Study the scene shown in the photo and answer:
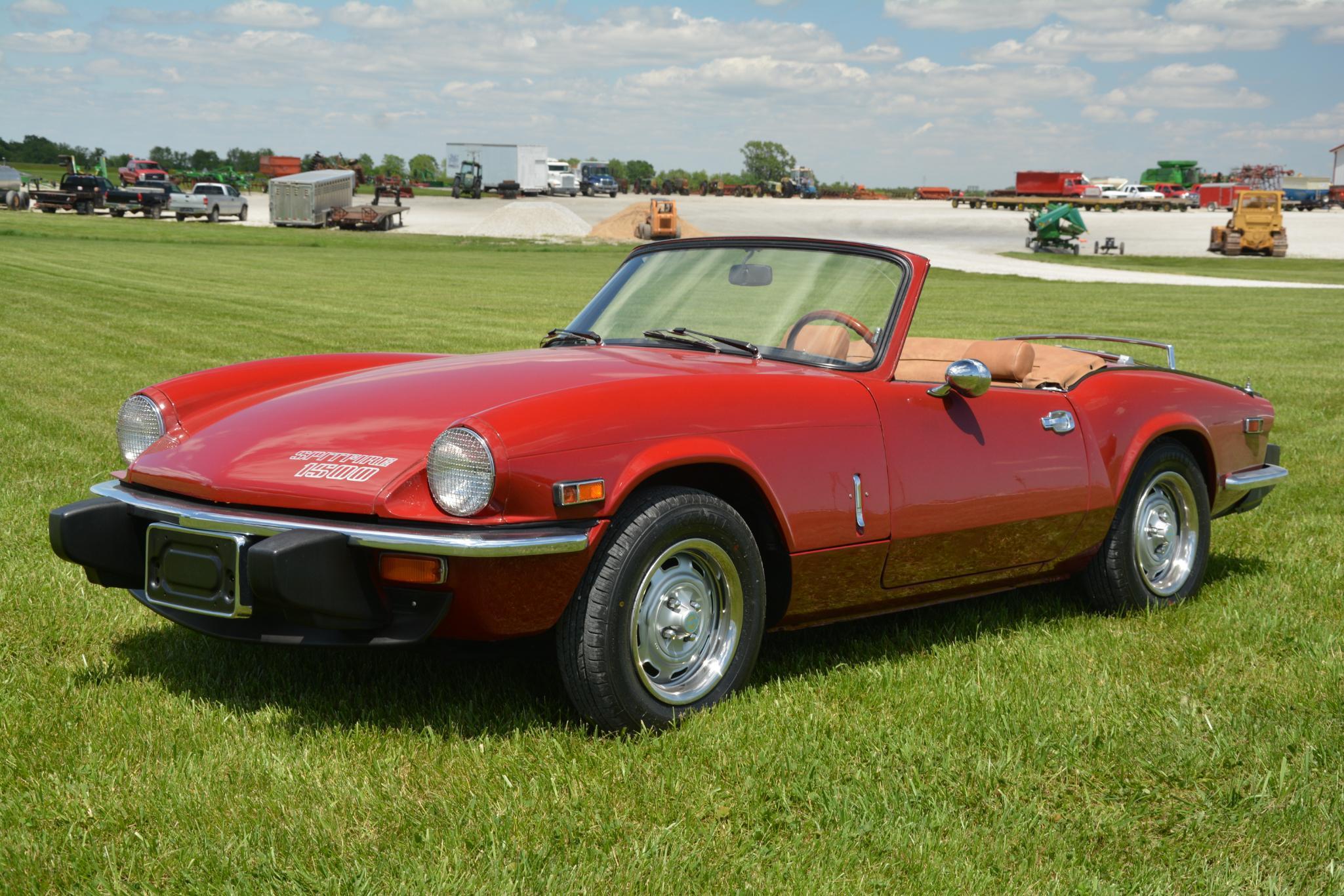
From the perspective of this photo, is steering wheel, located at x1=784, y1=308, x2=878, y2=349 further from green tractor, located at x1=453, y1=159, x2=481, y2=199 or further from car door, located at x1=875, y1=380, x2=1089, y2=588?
green tractor, located at x1=453, y1=159, x2=481, y2=199

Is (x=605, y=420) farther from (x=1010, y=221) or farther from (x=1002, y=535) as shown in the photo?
(x=1010, y=221)

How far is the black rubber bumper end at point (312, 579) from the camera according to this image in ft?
10.2

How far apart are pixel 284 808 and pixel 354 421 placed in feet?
3.80

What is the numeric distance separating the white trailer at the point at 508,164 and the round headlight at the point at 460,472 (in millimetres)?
75683

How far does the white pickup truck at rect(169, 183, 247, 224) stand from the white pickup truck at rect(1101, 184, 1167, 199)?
168 ft

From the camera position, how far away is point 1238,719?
3771 millimetres

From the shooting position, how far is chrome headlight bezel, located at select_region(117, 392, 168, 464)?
4223 mm

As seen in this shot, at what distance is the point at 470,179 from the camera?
77.9m

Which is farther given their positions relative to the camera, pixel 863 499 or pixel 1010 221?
pixel 1010 221

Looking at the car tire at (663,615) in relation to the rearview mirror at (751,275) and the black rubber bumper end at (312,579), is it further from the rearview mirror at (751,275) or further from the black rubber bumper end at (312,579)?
the rearview mirror at (751,275)

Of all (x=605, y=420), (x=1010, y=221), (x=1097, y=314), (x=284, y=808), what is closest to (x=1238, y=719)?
(x=605, y=420)

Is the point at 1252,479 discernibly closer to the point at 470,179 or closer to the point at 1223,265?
the point at 1223,265

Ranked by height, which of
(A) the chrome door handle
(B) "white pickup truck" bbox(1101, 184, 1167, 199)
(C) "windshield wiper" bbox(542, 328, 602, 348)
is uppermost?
(B) "white pickup truck" bbox(1101, 184, 1167, 199)

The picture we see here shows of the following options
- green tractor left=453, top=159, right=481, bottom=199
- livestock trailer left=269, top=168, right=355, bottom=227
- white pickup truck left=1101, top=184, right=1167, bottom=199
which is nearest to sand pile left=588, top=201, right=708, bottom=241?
livestock trailer left=269, top=168, right=355, bottom=227
